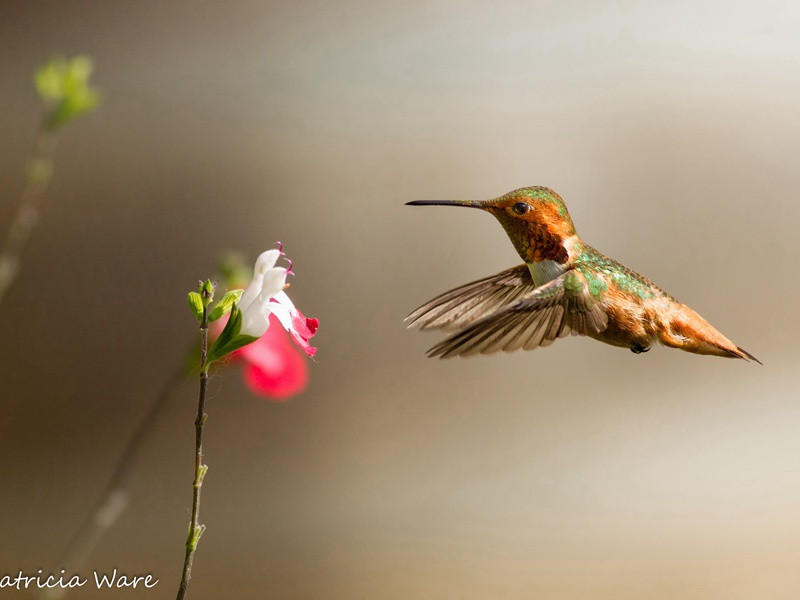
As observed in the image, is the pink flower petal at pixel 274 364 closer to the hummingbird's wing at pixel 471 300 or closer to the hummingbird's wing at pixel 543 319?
the hummingbird's wing at pixel 471 300

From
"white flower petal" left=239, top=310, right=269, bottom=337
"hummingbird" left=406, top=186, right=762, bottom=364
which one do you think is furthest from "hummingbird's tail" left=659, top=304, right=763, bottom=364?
"white flower petal" left=239, top=310, right=269, bottom=337

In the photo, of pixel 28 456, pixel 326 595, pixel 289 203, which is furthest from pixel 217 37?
pixel 326 595

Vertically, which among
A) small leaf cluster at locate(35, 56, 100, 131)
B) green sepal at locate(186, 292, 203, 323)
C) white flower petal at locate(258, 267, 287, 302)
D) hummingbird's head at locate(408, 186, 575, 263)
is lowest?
hummingbird's head at locate(408, 186, 575, 263)

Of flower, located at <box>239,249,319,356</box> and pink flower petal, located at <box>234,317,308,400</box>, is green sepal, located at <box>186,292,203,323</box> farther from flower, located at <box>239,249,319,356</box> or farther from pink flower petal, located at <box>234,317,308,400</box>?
pink flower petal, located at <box>234,317,308,400</box>

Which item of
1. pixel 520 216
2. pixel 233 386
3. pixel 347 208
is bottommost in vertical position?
pixel 520 216

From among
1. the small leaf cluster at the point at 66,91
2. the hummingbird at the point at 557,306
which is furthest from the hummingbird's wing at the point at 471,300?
the small leaf cluster at the point at 66,91

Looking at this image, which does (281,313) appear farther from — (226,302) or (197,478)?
(197,478)

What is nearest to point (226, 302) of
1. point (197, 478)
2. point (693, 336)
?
point (197, 478)

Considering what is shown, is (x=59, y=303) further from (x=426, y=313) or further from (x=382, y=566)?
(x=426, y=313)
